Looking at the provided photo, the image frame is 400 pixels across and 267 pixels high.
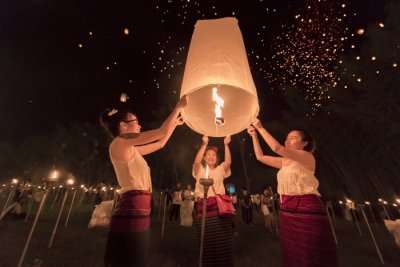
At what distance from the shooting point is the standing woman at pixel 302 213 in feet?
7.53

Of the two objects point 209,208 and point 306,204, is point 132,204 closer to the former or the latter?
point 209,208

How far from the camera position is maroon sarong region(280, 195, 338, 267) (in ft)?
7.47

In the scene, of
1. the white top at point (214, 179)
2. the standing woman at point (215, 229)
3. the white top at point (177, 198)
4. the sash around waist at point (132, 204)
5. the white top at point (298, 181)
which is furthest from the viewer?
the white top at point (177, 198)

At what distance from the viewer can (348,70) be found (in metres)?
12.5

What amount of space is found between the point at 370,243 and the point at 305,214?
24.9 ft

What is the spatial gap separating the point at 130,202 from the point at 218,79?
1.57 m

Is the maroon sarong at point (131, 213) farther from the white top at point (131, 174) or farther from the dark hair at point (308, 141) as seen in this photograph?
the dark hair at point (308, 141)

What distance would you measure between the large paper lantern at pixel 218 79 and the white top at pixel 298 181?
36.9 inches

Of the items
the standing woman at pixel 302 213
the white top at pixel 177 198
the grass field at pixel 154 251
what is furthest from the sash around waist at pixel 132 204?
the white top at pixel 177 198

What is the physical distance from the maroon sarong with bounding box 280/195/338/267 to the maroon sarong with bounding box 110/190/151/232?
1.76 metres

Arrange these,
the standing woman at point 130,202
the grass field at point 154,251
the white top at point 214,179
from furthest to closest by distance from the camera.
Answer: the grass field at point 154,251
the white top at point 214,179
the standing woman at point 130,202

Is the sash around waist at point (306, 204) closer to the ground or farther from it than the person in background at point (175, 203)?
closer to the ground

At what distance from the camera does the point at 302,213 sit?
2.46m

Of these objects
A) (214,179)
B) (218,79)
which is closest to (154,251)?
(214,179)
